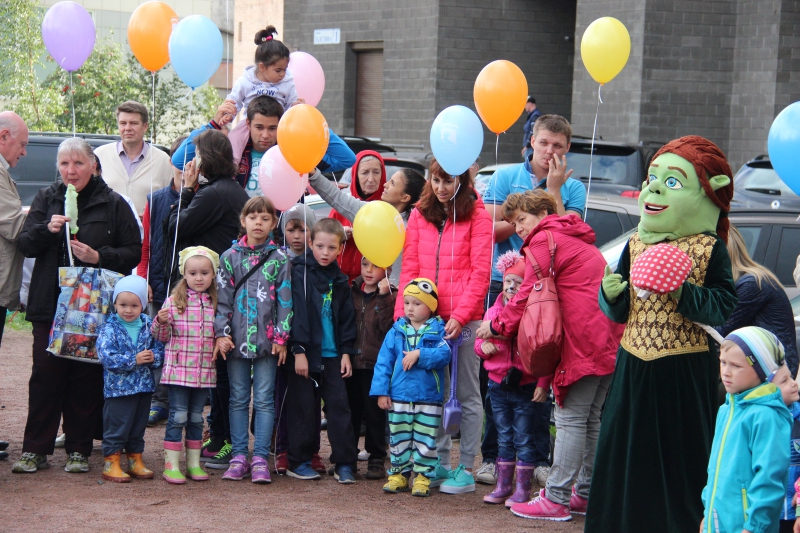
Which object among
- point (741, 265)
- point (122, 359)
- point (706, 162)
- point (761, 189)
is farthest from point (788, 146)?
point (761, 189)

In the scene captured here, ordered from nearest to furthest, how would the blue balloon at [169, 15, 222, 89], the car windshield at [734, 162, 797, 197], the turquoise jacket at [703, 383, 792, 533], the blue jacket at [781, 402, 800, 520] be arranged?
the turquoise jacket at [703, 383, 792, 533]
the blue jacket at [781, 402, 800, 520]
the blue balloon at [169, 15, 222, 89]
the car windshield at [734, 162, 797, 197]

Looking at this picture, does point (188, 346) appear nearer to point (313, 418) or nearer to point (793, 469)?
point (313, 418)

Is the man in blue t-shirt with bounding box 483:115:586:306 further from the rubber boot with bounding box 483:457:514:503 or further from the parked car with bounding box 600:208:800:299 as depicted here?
the rubber boot with bounding box 483:457:514:503

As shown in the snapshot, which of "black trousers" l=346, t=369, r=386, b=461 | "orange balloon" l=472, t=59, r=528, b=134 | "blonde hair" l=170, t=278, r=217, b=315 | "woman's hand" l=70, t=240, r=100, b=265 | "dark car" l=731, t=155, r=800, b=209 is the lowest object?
"black trousers" l=346, t=369, r=386, b=461

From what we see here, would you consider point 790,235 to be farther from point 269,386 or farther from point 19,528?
point 19,528

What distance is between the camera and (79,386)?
615cm

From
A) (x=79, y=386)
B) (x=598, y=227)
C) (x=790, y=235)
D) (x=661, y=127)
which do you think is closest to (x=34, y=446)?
(x=79, y=386)

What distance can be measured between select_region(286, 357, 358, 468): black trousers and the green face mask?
2.50m

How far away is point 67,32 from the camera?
6809mm

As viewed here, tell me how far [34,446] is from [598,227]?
4.57 meters

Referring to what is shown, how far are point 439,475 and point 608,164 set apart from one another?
7187 millimetres

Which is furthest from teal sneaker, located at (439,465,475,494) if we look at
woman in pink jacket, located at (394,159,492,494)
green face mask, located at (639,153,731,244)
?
green face mask, located at (639,153,731,244)

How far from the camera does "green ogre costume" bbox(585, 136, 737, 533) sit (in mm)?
4324

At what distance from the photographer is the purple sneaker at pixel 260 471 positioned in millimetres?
5949
